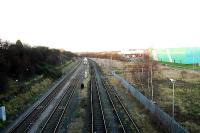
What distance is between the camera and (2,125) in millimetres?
23109

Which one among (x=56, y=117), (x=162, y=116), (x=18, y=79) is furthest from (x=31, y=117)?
(x=18, y=79)

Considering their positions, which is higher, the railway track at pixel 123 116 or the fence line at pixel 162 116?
the fence line at pixel 162 116

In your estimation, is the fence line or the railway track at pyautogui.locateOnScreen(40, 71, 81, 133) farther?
the railway track at pyautogui.locateOnScreen(40, 71, 81, 133)

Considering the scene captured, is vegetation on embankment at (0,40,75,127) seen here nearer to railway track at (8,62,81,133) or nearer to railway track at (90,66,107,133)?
railway track at (8,62,81,133)

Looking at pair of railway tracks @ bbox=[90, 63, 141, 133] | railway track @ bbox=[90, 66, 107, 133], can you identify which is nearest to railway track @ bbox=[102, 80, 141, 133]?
pair of railway tracks @ bbox=[90, 63, 141, 133]

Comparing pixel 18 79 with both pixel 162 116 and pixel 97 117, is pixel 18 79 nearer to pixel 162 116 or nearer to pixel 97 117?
pixel 97 117

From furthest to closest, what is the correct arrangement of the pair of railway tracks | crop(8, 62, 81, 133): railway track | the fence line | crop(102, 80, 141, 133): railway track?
crop(8, 62, 81, 133): railway track, the pair of railway tracks, crop(102, 80, 141, 133): railway track, the fence line

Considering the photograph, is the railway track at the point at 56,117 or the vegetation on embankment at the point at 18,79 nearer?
the railway track at the point at 56,117

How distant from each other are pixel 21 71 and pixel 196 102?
24458mm

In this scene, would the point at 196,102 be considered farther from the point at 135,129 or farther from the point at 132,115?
the point at 135,129

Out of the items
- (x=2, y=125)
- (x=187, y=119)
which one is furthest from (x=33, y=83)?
(x=187, y=119)

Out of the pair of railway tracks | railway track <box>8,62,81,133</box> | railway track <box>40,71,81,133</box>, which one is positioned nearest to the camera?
the pair of railway tracks

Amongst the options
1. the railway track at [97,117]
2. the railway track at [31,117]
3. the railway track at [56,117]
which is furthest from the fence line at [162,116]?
the railway track at [31,117]

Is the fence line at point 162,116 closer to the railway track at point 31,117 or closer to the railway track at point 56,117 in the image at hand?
the railway track at point 56,117
